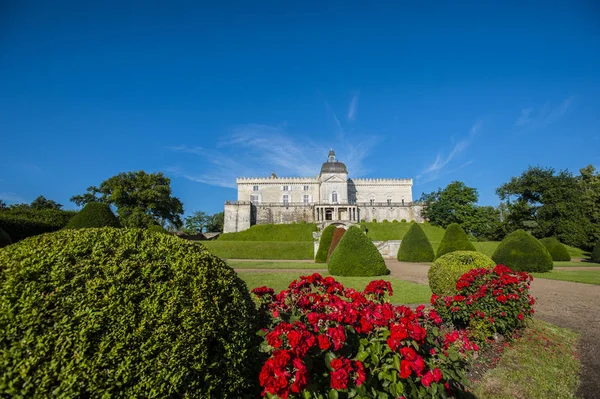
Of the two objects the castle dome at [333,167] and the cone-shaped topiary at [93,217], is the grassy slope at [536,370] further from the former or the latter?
the castle dome at [333,167]

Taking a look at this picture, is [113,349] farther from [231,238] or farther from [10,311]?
[231,238]

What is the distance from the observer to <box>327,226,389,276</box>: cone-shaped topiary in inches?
573

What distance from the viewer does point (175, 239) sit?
2777mm

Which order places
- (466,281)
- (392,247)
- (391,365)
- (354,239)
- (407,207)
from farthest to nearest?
(407,207)
(392,247)
(354,239)
(466,281)
(391,365)

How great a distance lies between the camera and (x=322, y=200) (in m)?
54.8

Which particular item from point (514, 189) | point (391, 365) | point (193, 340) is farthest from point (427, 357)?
point (514, 189)

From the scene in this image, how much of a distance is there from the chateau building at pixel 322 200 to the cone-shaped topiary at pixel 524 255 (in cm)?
3160

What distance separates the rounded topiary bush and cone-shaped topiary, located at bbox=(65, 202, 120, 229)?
1457 centimetres

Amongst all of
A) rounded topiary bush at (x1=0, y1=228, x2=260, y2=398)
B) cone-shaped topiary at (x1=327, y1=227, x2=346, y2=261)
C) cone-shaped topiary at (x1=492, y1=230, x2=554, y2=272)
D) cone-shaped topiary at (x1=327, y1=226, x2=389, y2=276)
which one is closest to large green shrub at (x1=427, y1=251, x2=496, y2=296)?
cone-shaped topiary at (x1=327, y1=226, x2=389, y2=276)

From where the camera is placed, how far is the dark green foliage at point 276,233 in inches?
1694

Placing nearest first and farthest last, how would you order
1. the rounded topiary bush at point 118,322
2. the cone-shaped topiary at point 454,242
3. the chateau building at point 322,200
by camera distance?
the rounded topiary bush at point 118,322
the cone-shaped topiary at point 454,242
the chateau building at point 322,200

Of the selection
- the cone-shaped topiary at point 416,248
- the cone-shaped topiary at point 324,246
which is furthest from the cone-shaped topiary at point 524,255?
the cone-shaped topiary at point 324,246

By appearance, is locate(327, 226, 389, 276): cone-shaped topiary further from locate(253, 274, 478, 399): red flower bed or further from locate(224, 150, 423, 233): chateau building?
locate(224, 150, 423, 233): chateau building

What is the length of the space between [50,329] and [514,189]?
5268cm
